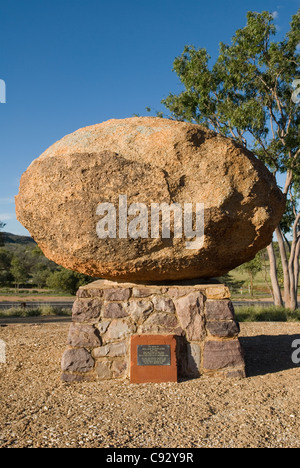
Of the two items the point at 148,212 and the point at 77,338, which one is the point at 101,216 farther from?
the point at 77,338

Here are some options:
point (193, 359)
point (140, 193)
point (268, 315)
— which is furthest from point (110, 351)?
point (268, 315)

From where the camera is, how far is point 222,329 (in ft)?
14.1

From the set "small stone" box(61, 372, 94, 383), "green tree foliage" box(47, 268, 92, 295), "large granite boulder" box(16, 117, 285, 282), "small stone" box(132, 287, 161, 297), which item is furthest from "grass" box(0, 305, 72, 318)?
"small stone" box(132, 287, 161, 297)

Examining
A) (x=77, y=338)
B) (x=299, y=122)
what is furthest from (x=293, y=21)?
(x=77, y=338)

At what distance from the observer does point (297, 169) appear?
11242 mm

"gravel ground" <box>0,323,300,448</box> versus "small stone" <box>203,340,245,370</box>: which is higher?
"small stone" <box>203,340,245,370</box>

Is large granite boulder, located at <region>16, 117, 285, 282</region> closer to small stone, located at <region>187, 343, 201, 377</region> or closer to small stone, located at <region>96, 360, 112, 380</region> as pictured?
small stone, located at <region>187, 343, 201, 377</region>

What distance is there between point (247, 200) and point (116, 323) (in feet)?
6.54

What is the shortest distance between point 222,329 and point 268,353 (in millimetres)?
1841

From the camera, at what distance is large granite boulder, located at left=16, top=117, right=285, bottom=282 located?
3973 mm

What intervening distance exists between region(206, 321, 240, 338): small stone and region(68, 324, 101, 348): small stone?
4.13 ft

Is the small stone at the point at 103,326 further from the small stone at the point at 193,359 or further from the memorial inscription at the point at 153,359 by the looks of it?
the small stone at the point at 193,359

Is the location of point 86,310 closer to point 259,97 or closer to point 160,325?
point 160,325

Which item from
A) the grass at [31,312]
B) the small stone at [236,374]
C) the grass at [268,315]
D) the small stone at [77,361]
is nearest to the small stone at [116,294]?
the small stone at [77,361]
